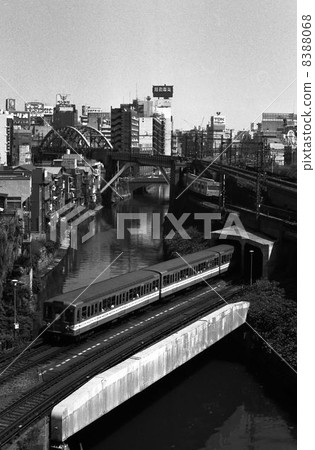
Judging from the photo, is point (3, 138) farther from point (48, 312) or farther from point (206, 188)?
point (48, 312)

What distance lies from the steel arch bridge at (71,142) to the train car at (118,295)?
73.7 feet

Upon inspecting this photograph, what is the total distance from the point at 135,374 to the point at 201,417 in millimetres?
754

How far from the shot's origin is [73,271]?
37.9ft

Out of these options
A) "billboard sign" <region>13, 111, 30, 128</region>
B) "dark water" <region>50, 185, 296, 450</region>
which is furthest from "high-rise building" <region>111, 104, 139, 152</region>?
"dark water" <region>50, 185, 296, 450</region>

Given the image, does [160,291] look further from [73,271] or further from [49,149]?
[49,149]

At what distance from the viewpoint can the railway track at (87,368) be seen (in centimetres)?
452

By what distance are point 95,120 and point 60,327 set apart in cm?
4639

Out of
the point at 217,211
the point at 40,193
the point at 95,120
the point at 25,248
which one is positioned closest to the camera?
the point at 25,248

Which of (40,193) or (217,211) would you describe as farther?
(217,211)

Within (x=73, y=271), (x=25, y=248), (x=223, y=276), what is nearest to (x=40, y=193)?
(x=73, y=271)

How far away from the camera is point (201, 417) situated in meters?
5.64

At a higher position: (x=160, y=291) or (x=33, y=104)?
(x=33, y=104)

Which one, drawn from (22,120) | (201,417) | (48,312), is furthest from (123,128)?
(201,417)

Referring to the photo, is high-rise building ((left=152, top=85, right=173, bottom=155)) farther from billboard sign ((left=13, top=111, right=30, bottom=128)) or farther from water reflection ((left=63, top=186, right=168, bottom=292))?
water reflection ((left=63, top=186, right=168, bottom=292))
